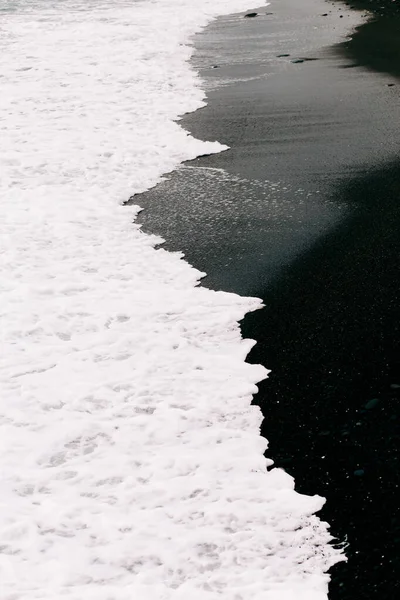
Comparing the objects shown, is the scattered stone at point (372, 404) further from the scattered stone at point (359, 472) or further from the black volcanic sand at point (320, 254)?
the scattered stone at point (359, 472)

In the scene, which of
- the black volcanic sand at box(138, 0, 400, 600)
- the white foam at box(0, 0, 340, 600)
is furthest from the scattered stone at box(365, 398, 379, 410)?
the white foam at box(0, 0, 340, 600)

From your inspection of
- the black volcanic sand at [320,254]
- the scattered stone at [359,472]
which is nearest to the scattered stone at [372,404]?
the black volcanic sand at [320,254]

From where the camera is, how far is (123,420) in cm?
548

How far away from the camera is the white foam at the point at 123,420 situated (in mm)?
4215

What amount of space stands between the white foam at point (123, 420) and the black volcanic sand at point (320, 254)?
0.71 feet

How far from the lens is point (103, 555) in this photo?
4.30 metres

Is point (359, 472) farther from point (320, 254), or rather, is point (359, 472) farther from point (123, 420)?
point (320, 254)

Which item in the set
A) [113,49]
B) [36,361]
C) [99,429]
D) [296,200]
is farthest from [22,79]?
[99,429]

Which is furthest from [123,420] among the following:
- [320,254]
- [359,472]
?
[320,254]

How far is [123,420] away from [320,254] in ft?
9.74

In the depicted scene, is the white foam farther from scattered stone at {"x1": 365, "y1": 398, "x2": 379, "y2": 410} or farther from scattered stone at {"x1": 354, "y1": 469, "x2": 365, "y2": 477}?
scattered stone at {"x1": 365, "y1": 398, "x2": 379, "y2": 410}

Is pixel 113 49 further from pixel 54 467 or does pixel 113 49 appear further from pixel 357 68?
pixel 54 467

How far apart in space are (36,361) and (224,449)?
6.38 ft

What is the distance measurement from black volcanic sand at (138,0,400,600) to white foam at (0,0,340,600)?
215 mm
